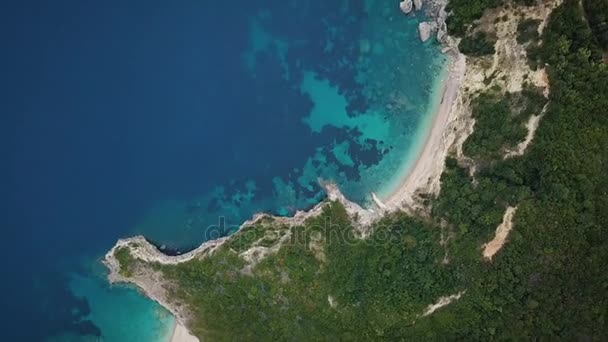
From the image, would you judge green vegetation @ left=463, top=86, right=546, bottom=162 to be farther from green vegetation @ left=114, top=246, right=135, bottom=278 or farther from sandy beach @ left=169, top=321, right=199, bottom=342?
green vegetation @ left=114, top=246, right=135, bottom=278

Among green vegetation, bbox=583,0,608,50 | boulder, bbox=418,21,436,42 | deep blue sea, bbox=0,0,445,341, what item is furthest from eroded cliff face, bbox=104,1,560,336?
green vegetation, bbox=583,0,608,50

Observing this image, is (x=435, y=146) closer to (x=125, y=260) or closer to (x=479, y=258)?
(x=479, y=258)

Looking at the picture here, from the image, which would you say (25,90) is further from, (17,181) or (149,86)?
(149,86)

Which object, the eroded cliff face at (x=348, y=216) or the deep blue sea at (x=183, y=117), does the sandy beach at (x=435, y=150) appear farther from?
the deep blue sea at (x=183, y=117)

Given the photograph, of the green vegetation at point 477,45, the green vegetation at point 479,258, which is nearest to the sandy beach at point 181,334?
the green vegetation at point 479,258

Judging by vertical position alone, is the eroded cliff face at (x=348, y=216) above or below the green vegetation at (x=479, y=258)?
above

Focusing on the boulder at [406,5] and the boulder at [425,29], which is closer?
the boulder at [425,29]

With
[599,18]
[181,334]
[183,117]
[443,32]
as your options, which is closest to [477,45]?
[443,32]
